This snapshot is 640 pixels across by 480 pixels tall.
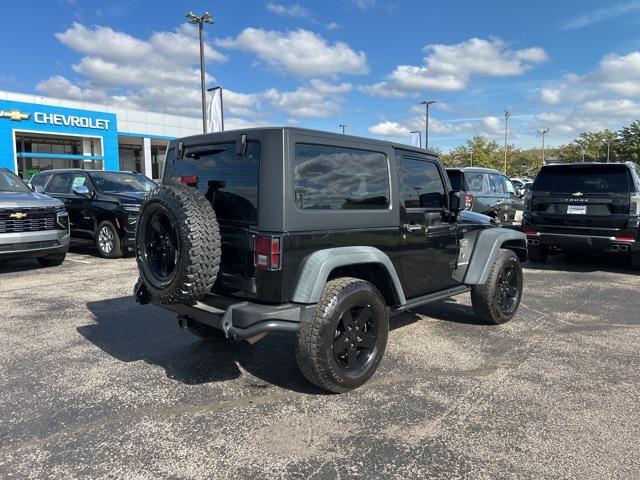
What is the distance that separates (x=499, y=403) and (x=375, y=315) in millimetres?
1034

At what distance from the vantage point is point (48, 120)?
108 ft

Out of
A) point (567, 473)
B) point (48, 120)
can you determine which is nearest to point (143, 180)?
point (567, 473)

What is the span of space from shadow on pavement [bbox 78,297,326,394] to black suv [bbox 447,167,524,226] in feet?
24.4

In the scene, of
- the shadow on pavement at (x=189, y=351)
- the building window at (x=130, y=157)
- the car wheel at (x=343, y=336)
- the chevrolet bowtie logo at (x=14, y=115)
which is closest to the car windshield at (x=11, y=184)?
the shadow on pavement at (x=189, y=351)

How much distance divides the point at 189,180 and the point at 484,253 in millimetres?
3031

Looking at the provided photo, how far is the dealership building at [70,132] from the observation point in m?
31.2

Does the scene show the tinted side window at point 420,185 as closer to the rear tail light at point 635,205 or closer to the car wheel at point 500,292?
the car wheel at point 500,292

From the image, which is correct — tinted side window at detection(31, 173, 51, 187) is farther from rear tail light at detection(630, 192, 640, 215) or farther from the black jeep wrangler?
rear tail light at detection(630, 192, 640, 215)

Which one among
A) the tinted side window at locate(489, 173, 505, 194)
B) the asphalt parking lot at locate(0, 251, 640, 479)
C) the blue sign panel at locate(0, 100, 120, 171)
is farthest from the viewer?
the blue sign panel at locate(0, 100, 120, 171)

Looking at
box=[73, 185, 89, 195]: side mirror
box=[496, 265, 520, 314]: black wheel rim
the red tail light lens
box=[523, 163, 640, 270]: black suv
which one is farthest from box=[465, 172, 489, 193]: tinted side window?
the red tail light lens

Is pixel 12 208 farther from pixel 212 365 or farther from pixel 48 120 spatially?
pixel 48 120

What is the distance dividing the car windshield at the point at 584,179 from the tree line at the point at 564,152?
171 feet

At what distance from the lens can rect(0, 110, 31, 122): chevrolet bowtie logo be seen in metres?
30.3

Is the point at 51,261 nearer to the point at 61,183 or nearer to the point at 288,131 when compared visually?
the point at 61,183
